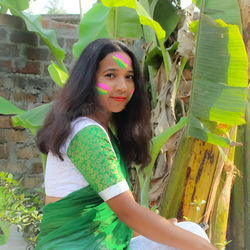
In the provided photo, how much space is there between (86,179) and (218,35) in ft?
3.06

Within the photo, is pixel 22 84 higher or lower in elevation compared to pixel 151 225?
lower

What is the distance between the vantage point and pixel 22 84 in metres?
3.22

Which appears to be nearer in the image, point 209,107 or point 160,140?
point 209,107

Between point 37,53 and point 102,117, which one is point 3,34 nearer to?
point 37,53

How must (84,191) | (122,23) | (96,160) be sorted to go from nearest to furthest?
1. (96,160)
2. (84,191)
3. (122,23)

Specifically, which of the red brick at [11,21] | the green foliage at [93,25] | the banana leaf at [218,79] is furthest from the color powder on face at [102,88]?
the red brick at [11,21]

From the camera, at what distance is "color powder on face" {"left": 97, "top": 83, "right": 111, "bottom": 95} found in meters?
1.26

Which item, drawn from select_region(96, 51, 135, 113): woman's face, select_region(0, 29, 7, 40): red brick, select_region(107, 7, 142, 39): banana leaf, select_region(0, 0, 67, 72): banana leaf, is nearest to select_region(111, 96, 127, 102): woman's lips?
select_region(96, 51, 135, 113): woman's face

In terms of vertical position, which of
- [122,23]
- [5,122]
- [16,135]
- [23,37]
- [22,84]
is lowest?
[16,135]

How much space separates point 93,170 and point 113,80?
36 cm

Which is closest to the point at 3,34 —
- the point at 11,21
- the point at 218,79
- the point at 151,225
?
the point at 11,21

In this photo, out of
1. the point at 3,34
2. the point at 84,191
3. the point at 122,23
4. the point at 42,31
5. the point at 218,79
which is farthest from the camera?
the point at 3,34

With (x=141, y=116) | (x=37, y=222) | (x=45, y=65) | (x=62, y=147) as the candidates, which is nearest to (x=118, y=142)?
(x=141, y=116)

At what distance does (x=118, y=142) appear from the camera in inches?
58.9
